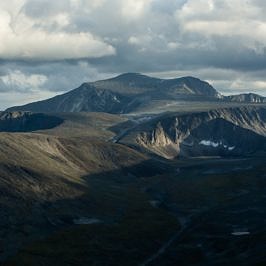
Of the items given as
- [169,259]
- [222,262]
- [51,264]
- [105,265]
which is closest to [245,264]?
[222,262]

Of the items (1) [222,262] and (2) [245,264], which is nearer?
(2) [245,264]

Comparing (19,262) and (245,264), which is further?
(19,262)

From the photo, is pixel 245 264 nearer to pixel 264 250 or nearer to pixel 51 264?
pixel 264 250

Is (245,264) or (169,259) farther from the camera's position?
(169,259)

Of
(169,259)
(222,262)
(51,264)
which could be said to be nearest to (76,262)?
(51,264)

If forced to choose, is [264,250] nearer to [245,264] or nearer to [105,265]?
[245,264]

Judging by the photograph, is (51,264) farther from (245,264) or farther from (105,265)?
(245,264)

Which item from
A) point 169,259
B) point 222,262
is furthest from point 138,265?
point 222,262
